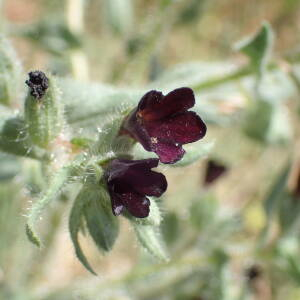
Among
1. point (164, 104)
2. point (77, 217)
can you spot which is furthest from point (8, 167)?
point (164, 104)

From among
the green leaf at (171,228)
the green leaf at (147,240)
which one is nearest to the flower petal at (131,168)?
the green leaf at (147,240)

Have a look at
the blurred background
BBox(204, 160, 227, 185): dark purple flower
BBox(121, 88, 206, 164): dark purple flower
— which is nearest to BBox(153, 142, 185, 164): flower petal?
BBox(121, 88, 206, 164): dark purple flower

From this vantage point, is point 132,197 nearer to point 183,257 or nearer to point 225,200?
point 183,257

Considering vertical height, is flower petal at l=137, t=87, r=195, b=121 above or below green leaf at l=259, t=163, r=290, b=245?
above

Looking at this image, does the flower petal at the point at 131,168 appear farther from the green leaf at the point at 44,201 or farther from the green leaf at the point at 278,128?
the green leaf at the point at 278,128

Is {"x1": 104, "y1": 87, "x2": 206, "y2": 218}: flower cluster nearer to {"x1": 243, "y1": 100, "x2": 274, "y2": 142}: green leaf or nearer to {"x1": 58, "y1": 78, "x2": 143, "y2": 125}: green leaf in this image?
{"x1": 58, "y1": 78, "x2": 143, "y2": 125}: green leaf

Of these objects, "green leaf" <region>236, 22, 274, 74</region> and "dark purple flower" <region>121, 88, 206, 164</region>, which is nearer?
"dark purple flower" <region>121, 88, 206, 164</region>

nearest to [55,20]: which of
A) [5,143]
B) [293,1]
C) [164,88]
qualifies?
[164,88]
